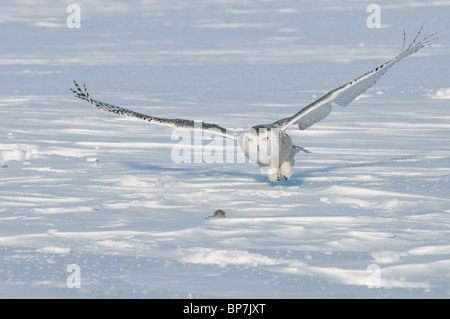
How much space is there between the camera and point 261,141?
304 inches

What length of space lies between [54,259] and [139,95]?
10623 mm

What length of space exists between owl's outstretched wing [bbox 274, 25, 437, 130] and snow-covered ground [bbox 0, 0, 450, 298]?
607 millimetres

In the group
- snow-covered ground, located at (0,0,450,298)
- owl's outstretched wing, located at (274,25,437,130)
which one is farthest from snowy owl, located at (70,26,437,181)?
snow-covered ground, located at (0,0,450,298)

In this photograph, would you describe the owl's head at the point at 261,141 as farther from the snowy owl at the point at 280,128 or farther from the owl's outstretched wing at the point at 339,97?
the owl's outstretched wing at the point at 339,97

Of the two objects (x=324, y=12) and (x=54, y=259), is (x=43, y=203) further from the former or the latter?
(x=324, y=12)

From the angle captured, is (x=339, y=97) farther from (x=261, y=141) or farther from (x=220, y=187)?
(x=220, y=187)

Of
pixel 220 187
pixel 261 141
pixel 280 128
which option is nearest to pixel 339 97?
pixel 280 128

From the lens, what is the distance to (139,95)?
16219mm

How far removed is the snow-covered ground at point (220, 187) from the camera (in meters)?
5.38

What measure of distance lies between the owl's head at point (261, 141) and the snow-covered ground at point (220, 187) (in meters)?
0.37

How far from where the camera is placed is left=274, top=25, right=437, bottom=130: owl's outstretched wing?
7.60 meters

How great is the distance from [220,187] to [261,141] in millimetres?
738

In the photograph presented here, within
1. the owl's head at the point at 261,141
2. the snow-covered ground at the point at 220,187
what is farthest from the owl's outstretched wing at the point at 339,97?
the snow-covered ground at the point at 220,187

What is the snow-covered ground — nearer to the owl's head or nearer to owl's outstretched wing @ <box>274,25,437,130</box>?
the owl's head
